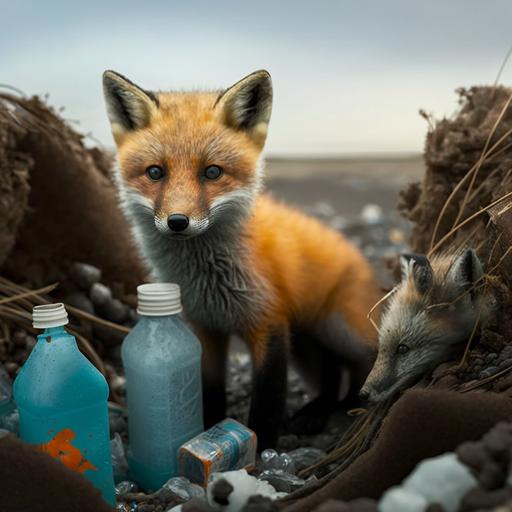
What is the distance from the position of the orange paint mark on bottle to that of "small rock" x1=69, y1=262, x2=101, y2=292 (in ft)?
3.86

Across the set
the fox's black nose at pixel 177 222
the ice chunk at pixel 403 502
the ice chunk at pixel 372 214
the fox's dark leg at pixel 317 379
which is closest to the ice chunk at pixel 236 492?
the ice chunk at pixel 403 502

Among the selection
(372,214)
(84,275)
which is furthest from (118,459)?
(372,214)

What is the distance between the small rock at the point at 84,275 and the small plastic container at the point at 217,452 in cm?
106

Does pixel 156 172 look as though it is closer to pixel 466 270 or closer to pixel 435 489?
pixel 466 270

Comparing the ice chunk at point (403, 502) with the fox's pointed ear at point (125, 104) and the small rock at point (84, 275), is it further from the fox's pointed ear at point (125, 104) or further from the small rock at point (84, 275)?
the small rock at point (84, 275)

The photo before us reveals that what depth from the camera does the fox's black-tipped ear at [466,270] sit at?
1.66m

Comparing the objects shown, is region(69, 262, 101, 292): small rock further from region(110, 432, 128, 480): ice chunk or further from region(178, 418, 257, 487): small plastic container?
region(178, 418, 257, 487): small plastic container

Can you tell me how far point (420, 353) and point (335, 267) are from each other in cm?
59

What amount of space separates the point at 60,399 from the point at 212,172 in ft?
2.22

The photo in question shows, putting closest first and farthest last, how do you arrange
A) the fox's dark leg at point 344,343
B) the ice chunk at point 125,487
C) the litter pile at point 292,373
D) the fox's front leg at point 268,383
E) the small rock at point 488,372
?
the litter pile at point 292,373, the small rock at point 488,372, the ice chunk at point 125,487, the fox's front leg at point 268,383, the fox's dark leg at point 344,343

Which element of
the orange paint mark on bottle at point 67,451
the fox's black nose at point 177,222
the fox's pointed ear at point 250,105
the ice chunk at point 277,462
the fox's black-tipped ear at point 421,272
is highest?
the fox's pointed ear at point 250,105

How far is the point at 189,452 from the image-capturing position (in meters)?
1.80

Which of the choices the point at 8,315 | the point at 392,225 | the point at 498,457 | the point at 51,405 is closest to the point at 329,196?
the point at 392,225

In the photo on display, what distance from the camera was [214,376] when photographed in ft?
7.15
